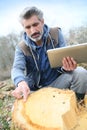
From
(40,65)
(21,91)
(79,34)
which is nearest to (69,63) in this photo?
(40,65)

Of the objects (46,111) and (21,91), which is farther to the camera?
(21,91)

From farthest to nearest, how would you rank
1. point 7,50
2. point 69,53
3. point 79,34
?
point 7,50, point 79,34, point 69,53

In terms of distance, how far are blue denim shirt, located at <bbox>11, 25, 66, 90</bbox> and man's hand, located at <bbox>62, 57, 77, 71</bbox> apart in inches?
15.2

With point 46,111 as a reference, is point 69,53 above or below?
above

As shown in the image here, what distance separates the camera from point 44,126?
9.30ft

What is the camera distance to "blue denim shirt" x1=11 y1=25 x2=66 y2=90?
3.81 meters

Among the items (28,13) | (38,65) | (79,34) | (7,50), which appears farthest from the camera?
(7,50)

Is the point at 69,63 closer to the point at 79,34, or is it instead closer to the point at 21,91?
the point at 21,91

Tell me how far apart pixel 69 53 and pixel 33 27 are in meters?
0.53

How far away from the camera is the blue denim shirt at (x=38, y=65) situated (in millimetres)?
3812

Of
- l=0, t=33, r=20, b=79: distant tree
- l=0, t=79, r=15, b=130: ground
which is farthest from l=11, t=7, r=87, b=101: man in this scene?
l=0, t=33, r=20, b=79: distant tree

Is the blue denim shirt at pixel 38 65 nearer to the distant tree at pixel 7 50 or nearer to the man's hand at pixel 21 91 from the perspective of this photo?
the man's hand at pixel 21 91

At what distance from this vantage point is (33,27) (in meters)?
3.64

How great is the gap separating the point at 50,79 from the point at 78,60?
552mm
